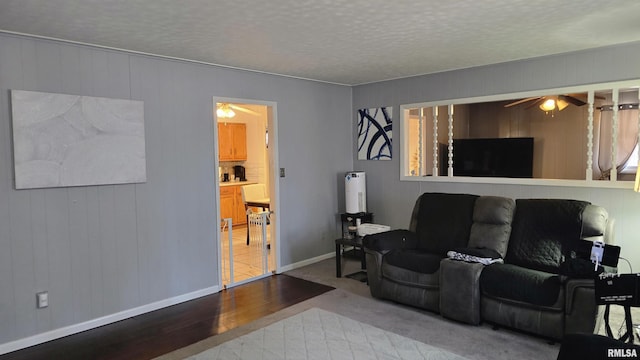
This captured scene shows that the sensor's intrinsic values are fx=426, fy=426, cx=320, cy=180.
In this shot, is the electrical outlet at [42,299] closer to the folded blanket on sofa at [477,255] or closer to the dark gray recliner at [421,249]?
the dark gray recliner at [421,249]

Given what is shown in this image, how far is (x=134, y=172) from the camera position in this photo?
3.87 metres

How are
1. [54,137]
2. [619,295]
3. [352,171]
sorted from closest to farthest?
[619,295], [54,137], [352,171]

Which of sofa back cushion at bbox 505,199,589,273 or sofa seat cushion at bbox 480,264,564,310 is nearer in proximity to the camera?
sofa seat cushion at bbox 480,264,564,310

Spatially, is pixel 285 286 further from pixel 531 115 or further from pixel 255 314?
pixel 531 115

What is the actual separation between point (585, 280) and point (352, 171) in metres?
3.60

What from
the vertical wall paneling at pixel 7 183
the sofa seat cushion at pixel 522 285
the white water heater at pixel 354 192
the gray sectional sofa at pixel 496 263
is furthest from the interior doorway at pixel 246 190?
the sofa seat cushion at pixel 522 285

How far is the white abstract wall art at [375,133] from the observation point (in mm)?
5754

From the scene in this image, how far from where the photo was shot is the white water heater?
568 centimetres

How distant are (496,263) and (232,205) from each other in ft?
19.1

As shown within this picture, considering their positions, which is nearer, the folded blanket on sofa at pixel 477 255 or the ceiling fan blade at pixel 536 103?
the folded blanket on sofa at pixel 477 255

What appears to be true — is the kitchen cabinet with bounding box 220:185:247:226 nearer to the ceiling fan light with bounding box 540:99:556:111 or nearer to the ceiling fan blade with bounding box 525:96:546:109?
the ceiling fan blade with bounding box 525:96:546:109

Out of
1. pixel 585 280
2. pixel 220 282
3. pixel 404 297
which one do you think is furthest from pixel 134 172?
pixel 585 280

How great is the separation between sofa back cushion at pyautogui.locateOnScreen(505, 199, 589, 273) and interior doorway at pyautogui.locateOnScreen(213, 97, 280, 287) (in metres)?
2.69

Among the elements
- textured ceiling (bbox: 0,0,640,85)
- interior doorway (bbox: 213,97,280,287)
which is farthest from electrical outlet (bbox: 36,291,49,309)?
textured ceiling (bbox: 0,0,640,85)
